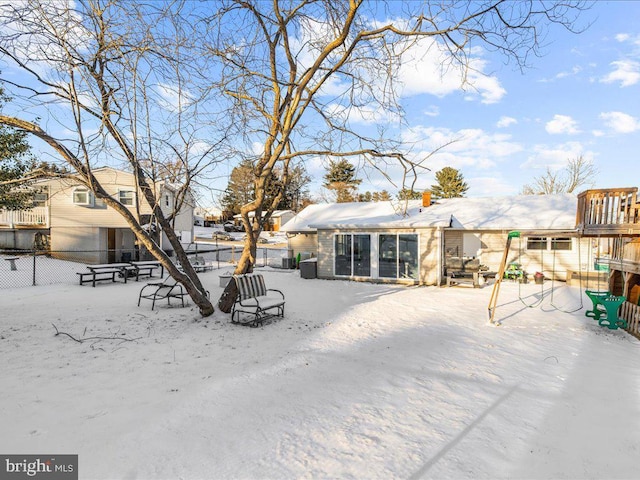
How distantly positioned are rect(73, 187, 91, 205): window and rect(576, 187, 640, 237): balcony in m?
23.5

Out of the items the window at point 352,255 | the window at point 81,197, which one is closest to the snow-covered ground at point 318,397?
the window at point 352,255

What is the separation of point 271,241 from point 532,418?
126 ft

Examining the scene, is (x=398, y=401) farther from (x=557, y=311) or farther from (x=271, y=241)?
(x=271, y=241)

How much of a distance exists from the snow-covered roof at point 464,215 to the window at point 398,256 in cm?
63

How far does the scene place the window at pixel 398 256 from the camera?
1403 centimetres

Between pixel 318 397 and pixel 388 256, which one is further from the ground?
pixel 388 256

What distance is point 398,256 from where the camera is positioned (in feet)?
46.9

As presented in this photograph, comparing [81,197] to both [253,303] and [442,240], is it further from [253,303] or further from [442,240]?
[442,240]

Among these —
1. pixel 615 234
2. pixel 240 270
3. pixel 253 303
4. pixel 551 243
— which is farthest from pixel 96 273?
pixel 551 243

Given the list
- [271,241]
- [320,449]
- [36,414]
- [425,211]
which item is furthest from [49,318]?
[271,241]

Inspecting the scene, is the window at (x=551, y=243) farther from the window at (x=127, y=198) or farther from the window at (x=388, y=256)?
the window at (x=127, y=198)

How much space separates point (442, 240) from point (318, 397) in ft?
36.1

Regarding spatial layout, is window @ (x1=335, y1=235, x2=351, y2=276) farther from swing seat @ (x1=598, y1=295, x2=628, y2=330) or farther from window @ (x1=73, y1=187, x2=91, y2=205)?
window @ (x1=73, y1=187, x2=91, y2=205)

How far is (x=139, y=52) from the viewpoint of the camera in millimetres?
6098
